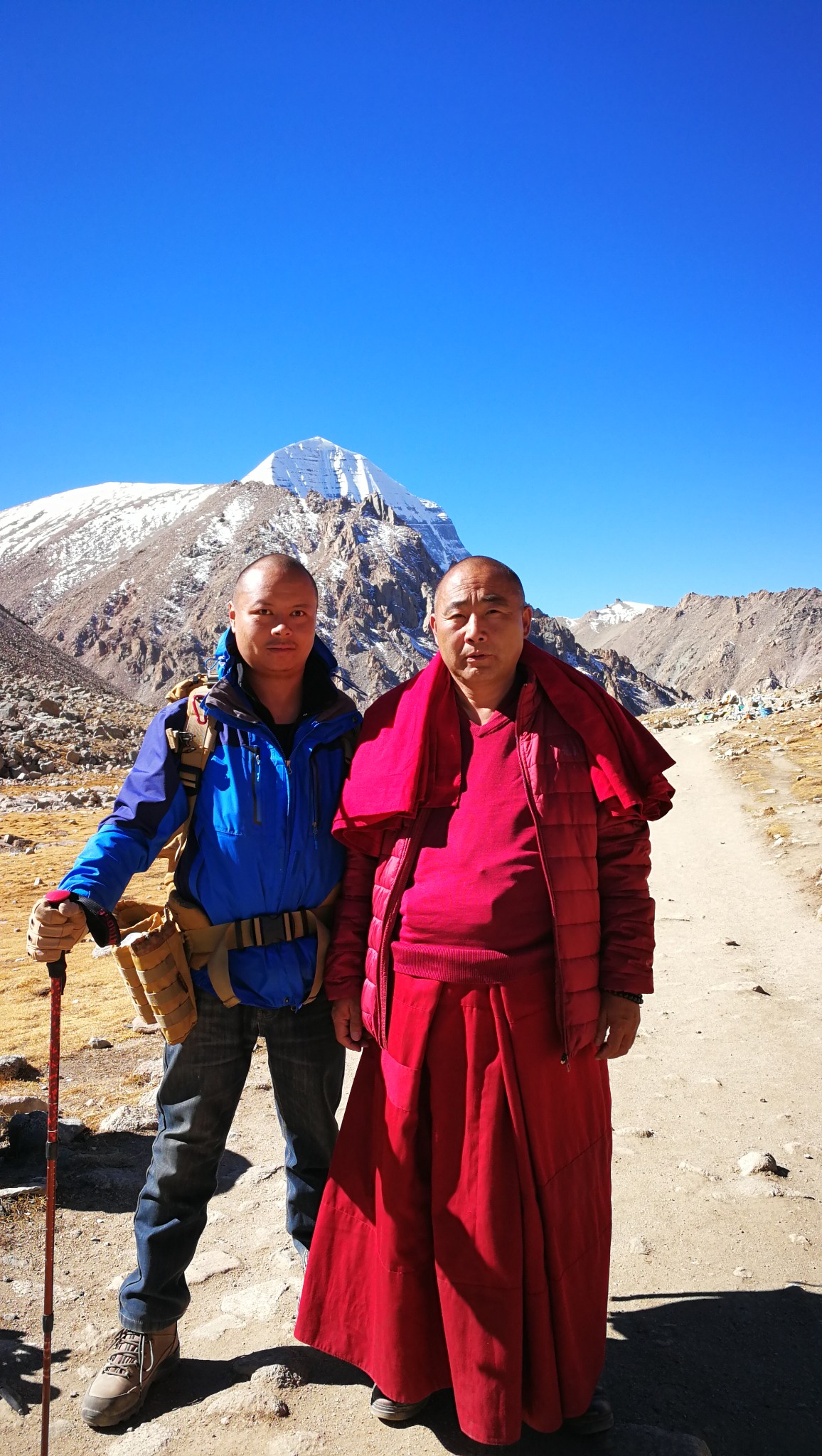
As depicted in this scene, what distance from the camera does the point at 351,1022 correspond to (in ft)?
8.77

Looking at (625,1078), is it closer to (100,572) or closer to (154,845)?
(154,845)

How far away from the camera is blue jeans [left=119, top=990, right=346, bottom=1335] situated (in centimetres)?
262

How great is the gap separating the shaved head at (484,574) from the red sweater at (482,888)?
1.28 ft

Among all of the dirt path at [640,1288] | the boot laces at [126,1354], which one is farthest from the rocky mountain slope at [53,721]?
the boot laces at [126,1354]

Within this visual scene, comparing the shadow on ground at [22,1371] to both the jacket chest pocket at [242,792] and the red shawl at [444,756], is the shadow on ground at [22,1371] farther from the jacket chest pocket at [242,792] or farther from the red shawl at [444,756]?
the red shawl at [444,756]

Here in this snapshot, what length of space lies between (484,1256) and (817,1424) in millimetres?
1156

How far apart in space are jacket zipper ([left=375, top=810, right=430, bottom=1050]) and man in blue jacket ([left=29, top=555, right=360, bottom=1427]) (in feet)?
0.91

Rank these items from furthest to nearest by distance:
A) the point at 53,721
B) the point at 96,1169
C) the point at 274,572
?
the point at 53,721, the point at 96,1169, the point at 274,572

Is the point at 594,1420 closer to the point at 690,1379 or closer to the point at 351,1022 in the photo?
the point at 690,1379

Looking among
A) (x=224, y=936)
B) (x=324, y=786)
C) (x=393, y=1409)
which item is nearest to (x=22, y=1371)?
(x=393, y=1409)

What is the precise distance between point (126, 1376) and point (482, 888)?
1.79 meters

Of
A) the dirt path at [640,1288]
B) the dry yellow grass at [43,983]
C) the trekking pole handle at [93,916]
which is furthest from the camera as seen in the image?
the dry yellow grass at [43,983]

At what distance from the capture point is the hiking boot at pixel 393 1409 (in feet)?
8.17

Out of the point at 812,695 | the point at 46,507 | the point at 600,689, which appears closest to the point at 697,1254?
the point at 600,689
